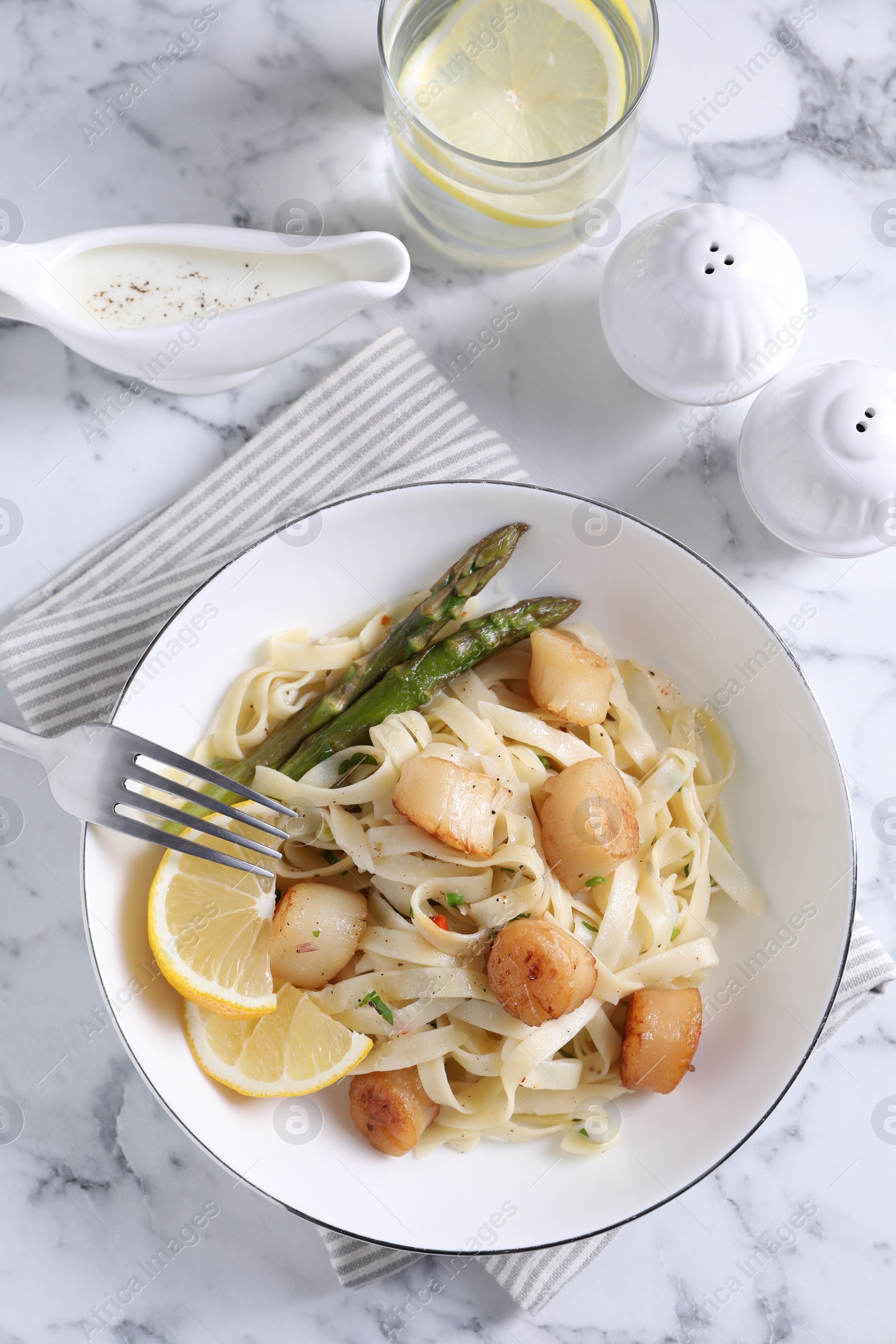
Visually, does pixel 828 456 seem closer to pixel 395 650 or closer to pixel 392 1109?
pixel 395 650

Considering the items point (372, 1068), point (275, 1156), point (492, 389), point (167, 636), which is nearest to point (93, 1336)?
point (275, 1156)

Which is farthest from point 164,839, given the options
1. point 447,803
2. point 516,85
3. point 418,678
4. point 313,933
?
point 516,85

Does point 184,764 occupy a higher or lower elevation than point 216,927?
higher

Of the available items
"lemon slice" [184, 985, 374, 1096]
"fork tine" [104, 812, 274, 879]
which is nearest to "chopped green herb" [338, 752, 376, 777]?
"fork tine" [104, 812, 274, 879]

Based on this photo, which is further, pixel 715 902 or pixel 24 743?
pixel 715 902

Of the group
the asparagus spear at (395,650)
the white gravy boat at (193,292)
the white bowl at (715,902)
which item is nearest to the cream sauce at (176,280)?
the white gravy boat at (193,292)

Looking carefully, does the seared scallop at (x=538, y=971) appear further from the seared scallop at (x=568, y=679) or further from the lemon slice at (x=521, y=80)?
the lemon slice at (x=521, y=80)
